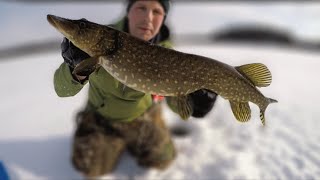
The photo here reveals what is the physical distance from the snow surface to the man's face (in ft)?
4.32

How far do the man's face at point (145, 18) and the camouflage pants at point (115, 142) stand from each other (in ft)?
3.16

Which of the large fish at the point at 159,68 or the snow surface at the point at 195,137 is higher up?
the large fish at the point at 159,68

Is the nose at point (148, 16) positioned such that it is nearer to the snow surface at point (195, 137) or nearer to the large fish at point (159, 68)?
the large fish at point (159, 68)

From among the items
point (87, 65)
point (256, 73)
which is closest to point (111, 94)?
point (87, 65)

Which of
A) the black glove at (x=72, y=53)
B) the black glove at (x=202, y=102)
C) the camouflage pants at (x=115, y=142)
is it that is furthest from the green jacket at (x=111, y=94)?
the black glove at (x=202, y=102)

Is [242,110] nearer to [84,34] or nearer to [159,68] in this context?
[159,68]

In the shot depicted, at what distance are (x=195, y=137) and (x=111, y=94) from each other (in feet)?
4.14

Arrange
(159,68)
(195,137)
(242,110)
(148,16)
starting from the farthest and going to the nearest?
(195,137) < (148,16) < (242,110) < (159,68)

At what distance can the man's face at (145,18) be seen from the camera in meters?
2.87

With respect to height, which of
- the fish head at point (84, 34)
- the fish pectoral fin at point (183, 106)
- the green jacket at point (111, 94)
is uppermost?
the fish head at point (84, 34)

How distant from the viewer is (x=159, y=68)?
230 centimetres

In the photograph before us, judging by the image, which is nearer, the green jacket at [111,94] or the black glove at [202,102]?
the green jacket at [111,94]

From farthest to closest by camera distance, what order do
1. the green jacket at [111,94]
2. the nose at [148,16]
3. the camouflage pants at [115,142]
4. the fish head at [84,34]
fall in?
the camouflage pants at [115,142] → the nose at [148,16] → the green jacket at [111,94] → the fish head at [84,34]

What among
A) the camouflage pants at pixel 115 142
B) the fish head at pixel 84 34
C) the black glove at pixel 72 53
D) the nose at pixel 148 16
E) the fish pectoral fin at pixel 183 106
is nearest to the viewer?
the fish head at pixel 84 34
